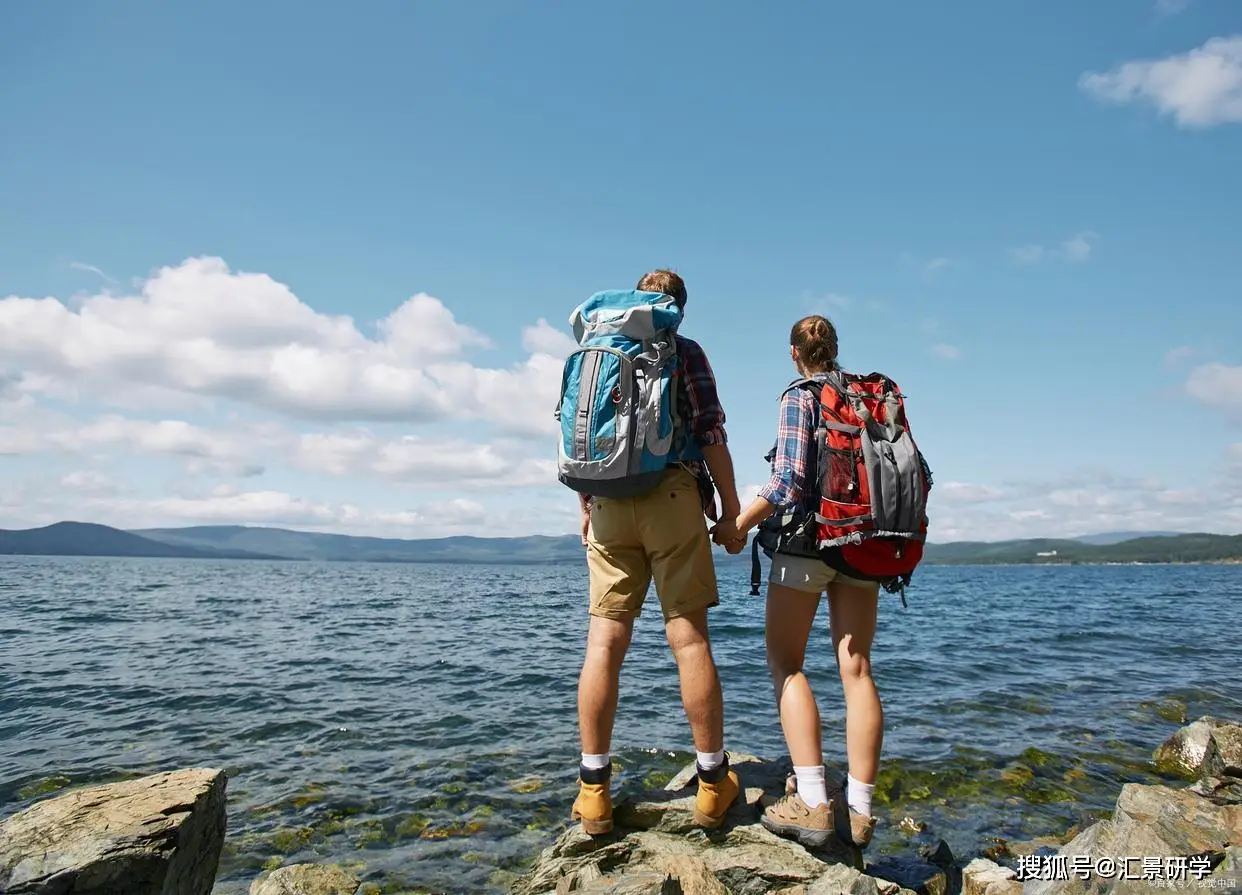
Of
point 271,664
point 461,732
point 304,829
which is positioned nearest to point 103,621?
point 271,664

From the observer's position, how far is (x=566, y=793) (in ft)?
24.0

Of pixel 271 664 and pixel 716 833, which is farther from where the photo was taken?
pixel 271 664

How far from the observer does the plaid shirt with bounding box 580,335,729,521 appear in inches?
174

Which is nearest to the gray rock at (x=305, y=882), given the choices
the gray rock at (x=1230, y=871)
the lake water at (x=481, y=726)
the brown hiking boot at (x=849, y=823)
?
the lake water at (x=481, y=726)

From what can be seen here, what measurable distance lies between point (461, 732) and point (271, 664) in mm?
Answer: 7935

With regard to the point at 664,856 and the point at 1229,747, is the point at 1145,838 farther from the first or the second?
the point at 1229,747

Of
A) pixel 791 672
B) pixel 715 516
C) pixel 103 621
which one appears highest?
pixel 715 516

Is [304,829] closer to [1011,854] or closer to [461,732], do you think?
[461,732]

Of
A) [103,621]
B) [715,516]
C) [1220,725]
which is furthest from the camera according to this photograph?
[103,621]

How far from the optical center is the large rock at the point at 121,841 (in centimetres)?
378

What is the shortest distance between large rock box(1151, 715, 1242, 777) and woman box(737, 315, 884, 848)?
5.96 meters

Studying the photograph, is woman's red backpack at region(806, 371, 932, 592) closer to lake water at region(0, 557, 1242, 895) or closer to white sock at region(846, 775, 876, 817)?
white sock at region(846, 775, 876, 817)

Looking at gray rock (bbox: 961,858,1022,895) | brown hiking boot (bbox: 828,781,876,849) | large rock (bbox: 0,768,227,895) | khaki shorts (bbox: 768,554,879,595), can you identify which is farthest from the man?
large rock (bbox: 0,768,227,895)

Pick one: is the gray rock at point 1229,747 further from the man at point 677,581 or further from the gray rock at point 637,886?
the gray rock at point 637,886
